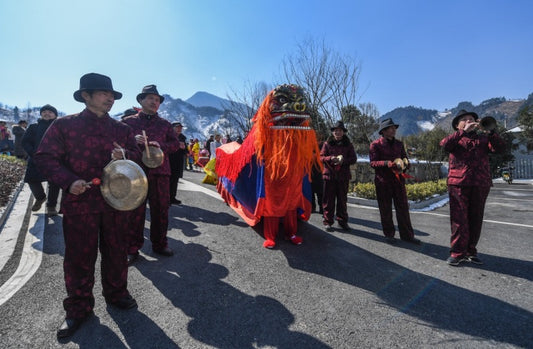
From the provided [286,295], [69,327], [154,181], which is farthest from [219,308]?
[154,181]

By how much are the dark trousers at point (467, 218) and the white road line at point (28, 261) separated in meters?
4.69

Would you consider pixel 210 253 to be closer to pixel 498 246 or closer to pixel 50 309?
pixel 50 309

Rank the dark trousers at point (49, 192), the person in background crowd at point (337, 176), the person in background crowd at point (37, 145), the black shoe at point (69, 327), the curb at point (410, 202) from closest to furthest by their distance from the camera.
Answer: the black shoe at point (69, 327) → the person in background crowd at point (37, 145) → the person in background crowd at point (337, 176) → the dark trousers at point (49, 192) → the curb at point (410, 202)

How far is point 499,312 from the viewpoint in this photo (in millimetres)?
2293

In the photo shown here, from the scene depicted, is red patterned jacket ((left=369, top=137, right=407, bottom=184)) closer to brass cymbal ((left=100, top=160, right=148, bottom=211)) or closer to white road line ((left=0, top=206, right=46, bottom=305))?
brass cymbal ((left=100, top=160, right=148, bottom=211))

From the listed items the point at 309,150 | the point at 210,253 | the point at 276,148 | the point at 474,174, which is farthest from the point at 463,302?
the point at 210,253

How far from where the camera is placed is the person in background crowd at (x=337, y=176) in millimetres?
4719

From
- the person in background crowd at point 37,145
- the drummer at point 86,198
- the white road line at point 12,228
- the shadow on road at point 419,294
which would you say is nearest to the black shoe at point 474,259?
the shadow on road at point 419,294

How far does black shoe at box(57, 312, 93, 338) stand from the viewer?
1936mm

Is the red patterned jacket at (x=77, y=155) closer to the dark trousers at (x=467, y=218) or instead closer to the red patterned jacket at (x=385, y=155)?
the red patterned jacket at (x=385, y=155)

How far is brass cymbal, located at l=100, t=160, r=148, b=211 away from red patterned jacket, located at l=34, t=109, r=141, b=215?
0.22m

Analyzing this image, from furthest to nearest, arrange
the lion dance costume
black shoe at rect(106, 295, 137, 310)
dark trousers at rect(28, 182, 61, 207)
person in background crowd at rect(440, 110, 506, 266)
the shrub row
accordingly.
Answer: the shrub row < dark trousers at rect(28, 182, 61, 207) < the lion dance costume < person in background crowd at rect(440, 110, 506, 266) < black shoe at rect(106, 295, 137, 310)

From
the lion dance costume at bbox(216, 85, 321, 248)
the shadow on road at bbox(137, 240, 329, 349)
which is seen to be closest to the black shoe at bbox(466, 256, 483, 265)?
the lion dance costume at bbox(216, 85, 321, 248)

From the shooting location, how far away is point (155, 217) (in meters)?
3.39
